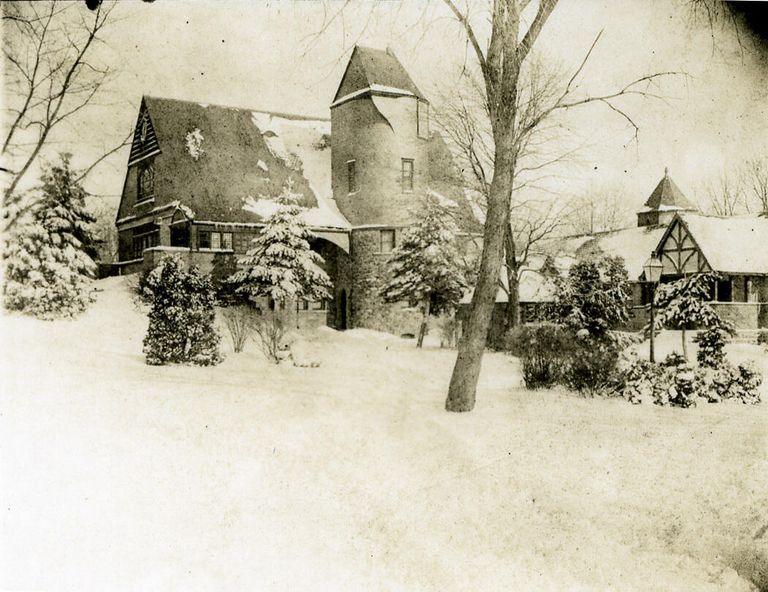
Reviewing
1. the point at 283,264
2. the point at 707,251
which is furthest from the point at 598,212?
the point at 283,264

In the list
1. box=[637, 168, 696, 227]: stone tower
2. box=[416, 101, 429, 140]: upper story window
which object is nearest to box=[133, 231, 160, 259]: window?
box=[416, 101, 429, 140]: upper story window

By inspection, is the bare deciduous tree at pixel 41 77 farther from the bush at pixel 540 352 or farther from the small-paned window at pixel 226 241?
the bush at pixel 540 352

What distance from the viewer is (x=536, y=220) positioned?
9367mm

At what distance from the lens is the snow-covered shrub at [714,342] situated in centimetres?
580

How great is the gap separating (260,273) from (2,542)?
260 centimetres

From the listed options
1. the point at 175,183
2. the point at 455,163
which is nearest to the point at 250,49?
the point at 175,183

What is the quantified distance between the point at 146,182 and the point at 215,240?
2.31ft

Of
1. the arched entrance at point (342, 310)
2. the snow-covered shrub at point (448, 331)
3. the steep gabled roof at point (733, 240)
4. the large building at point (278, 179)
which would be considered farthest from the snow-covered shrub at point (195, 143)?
the steep gabled roof at point (733, 240)

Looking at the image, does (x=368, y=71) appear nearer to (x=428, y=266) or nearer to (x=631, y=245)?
(x=631, y=245)

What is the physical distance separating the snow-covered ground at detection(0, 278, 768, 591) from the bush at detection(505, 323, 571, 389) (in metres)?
1.41

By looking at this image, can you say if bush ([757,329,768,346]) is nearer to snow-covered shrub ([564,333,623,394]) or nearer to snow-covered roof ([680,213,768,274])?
snow-covered roof ([680,213,768,274])

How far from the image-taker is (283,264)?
17.5 feet

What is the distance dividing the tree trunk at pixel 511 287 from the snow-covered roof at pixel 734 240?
275 centimetres

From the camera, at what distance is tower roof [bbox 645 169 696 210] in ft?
17.7
